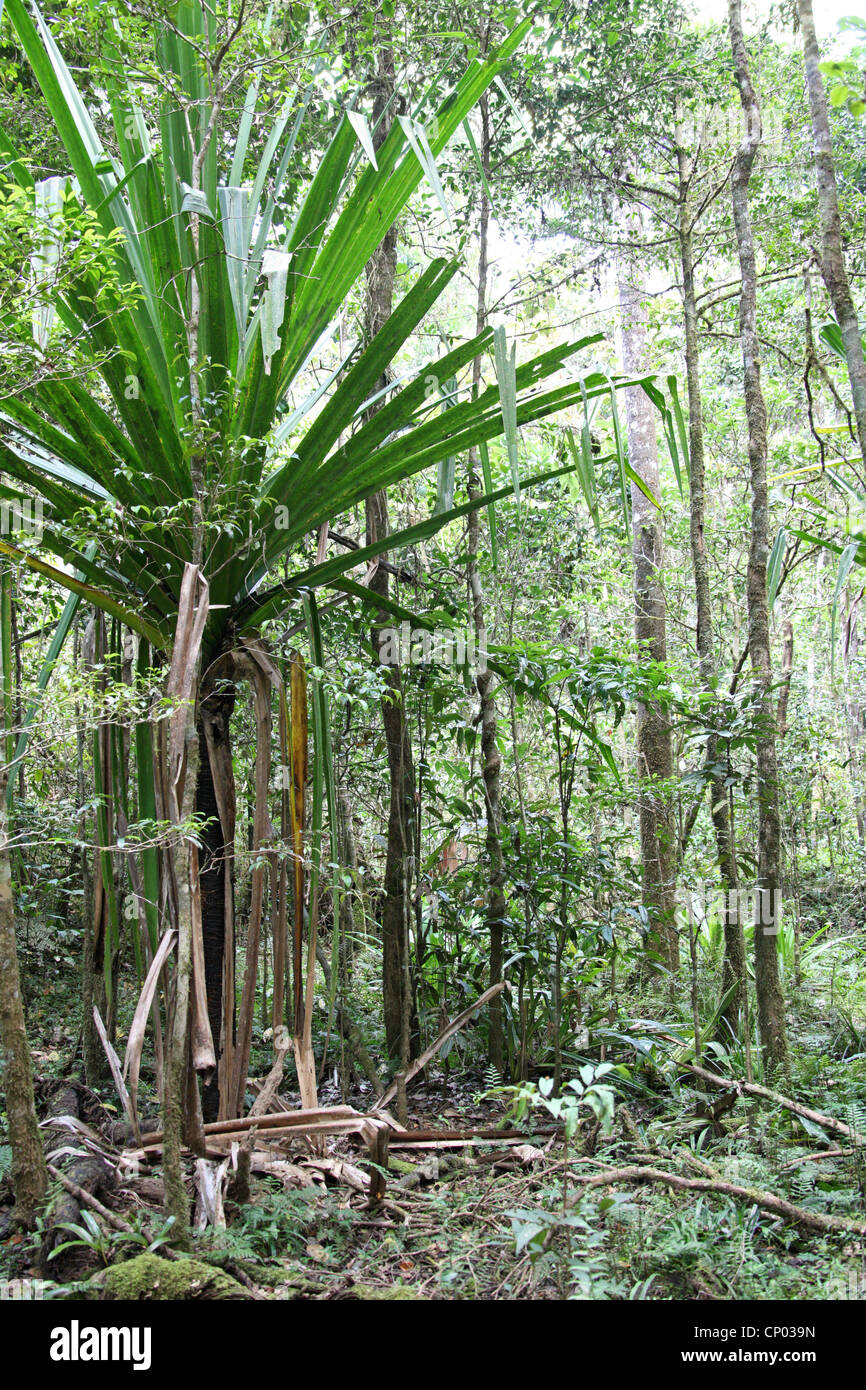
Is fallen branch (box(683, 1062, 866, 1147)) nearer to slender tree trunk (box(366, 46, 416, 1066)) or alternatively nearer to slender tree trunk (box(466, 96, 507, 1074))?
slender tree trunk (box(466, 96, 507, 1074))

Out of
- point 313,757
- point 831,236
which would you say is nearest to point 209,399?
point 313,757

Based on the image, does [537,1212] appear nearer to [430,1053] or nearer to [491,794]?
[430,1053]

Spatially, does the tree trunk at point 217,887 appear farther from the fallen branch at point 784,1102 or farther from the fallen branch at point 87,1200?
the fallen branch at point 784,1102

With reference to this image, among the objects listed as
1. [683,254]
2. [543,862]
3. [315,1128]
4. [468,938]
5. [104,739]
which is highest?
[683,254]

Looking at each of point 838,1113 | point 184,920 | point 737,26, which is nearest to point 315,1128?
point 184,920

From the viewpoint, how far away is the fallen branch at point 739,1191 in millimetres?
2002

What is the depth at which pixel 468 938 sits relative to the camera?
11.7 feet

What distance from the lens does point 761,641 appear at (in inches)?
120

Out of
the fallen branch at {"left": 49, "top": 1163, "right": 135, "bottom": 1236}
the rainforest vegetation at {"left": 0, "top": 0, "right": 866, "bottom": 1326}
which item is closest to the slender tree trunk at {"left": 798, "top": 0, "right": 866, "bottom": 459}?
the rainforest vegetation at {"left": 0, "top": 0, "right": 866, "bottom": 1326}

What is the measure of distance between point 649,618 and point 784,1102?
325 cm

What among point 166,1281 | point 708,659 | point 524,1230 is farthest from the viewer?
point 708,659

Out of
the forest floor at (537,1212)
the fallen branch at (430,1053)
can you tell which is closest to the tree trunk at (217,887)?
the forest floor at (537,1212)
